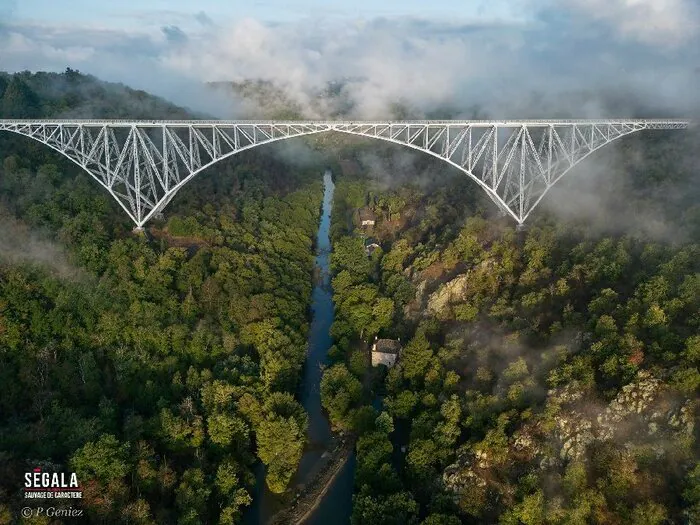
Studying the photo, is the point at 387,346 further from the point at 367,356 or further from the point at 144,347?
the point at 144,347

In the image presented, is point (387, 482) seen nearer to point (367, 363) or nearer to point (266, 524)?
point (266, 524)

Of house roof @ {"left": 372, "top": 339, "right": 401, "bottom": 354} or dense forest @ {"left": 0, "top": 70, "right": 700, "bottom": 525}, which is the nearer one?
dense forest @ {"left": 0, "top": 70, "right": 700, "bottom": 525}

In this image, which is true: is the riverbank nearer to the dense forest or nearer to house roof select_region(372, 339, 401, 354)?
the dense forest

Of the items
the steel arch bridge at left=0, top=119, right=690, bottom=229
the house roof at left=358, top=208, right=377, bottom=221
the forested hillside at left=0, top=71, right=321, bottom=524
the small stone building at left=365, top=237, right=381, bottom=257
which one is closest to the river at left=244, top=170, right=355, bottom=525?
the forested hillside at left=0, top=71, right=321, bottom=524

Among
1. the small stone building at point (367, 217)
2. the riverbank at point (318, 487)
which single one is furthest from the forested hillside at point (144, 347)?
the small stone building at point (367, 217)

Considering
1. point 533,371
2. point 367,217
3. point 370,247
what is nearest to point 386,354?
point 533,371

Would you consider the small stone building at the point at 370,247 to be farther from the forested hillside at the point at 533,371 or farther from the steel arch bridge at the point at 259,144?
the steel arch bridge at the point at 259,144

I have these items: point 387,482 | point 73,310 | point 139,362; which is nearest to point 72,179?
point 73,310
